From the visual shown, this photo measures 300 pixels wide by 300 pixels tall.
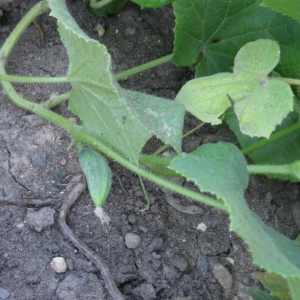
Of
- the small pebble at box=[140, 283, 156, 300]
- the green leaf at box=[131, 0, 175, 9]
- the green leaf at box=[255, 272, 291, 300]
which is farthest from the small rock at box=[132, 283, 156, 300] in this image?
the green leaf at box=[131, 0, 175, 9]

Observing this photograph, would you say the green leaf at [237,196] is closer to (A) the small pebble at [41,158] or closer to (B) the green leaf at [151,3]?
(B) the green leaf at [151,3]

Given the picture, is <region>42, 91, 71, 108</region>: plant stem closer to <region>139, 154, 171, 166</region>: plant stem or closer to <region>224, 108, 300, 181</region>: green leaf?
<region>139, 154, 171, 166</region>: plant stem

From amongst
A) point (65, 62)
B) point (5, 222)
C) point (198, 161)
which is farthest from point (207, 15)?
point (5, 222)

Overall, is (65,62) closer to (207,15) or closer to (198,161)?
(207,15)

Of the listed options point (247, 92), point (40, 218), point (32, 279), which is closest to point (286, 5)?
point (247, 92)

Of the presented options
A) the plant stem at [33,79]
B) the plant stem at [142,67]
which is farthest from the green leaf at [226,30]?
the plant stem at [33,79]

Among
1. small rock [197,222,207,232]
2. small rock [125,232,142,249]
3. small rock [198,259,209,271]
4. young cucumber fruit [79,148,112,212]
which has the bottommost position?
small rock [198,259,209,271]

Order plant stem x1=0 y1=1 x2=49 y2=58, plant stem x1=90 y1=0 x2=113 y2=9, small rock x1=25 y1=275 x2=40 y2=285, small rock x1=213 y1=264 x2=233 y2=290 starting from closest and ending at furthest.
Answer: small rock x1=25 y1=275 x2=40 y2=285
small rock x1=213 y1=264 x2=233 y2=290
plant stem x1=0 y1=1 x2=49 y2=58
plant stem x1=90 y1=0 x2=113 y2=9

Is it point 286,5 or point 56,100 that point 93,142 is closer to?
point 56,100
